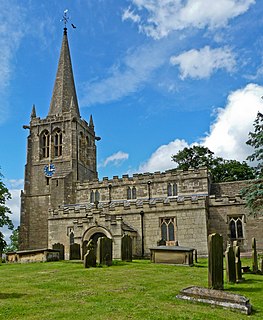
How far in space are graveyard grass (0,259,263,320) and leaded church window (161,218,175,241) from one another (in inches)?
522

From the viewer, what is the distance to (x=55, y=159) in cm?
4131

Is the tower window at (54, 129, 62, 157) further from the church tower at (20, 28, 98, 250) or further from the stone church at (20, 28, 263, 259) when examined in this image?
the stone church at (20, 28, 263, 259)

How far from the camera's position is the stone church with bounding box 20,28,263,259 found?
2711 centimetres

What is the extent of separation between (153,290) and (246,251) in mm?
18230

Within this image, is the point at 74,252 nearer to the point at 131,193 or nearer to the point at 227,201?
the point at 227,201

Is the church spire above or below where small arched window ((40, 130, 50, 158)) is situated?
above

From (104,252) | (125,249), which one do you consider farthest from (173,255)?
(125,249)

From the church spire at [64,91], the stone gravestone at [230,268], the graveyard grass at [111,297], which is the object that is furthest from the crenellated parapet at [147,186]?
the stone gravestone at [230,268]

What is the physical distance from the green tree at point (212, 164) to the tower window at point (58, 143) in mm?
14174

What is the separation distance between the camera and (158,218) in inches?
1111

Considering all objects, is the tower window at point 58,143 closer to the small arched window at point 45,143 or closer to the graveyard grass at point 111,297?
the small arched window at point 45,143

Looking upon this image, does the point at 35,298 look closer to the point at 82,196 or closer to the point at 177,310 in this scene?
the point at 177,310

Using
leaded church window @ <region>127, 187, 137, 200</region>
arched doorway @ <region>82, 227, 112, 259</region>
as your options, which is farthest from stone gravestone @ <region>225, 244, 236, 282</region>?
leaded church window @ <region>127, 187, 137, 200</region>

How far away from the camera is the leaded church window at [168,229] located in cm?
2762
